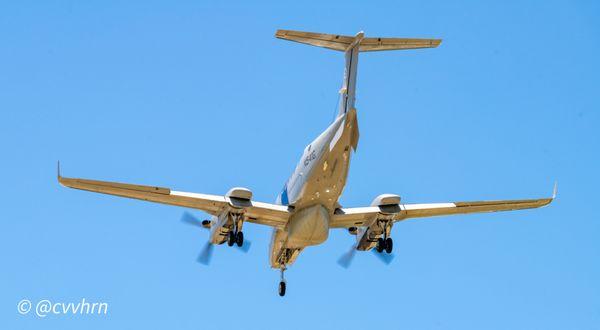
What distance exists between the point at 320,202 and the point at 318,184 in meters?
1.33

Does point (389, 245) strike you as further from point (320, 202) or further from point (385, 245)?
point (320, 202)

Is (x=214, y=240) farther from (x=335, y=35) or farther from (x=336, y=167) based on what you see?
(x=335, y=35)

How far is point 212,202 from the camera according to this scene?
115 ft

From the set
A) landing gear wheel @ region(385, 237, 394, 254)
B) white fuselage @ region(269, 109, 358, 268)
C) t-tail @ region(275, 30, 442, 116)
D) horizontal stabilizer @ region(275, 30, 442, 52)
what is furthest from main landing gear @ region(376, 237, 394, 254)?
horizontal stabilizer @ region(275, 30, 442, 52)

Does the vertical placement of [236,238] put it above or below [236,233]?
below

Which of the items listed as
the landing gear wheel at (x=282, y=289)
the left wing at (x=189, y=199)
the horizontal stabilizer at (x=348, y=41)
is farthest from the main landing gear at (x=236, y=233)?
the horizontal stabilizer at (x=348, y=41)

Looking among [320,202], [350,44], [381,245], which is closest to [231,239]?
[320,202]

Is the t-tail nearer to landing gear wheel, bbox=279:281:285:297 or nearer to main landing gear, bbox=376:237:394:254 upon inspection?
main landing gear, bbox=376:237:394:254

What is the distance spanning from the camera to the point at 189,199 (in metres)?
35.0

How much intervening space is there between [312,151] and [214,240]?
18.2 ft

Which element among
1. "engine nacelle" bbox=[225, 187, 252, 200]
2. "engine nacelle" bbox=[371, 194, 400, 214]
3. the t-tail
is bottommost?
"engine nacelle" bbox=[225, 187, 252, 200]

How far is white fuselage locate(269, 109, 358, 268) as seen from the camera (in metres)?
32.2

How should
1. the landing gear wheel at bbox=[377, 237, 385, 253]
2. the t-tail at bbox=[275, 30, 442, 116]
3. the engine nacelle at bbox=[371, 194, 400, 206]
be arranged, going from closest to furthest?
the t-tail at bbox=[275, 30, 442, 116], the engine nacelle at bbox=[371, 194, 400, 206], the landing gear wheel at bbox=[377, 237, 385, 253]

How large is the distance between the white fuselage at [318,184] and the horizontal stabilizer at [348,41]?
2800mm
